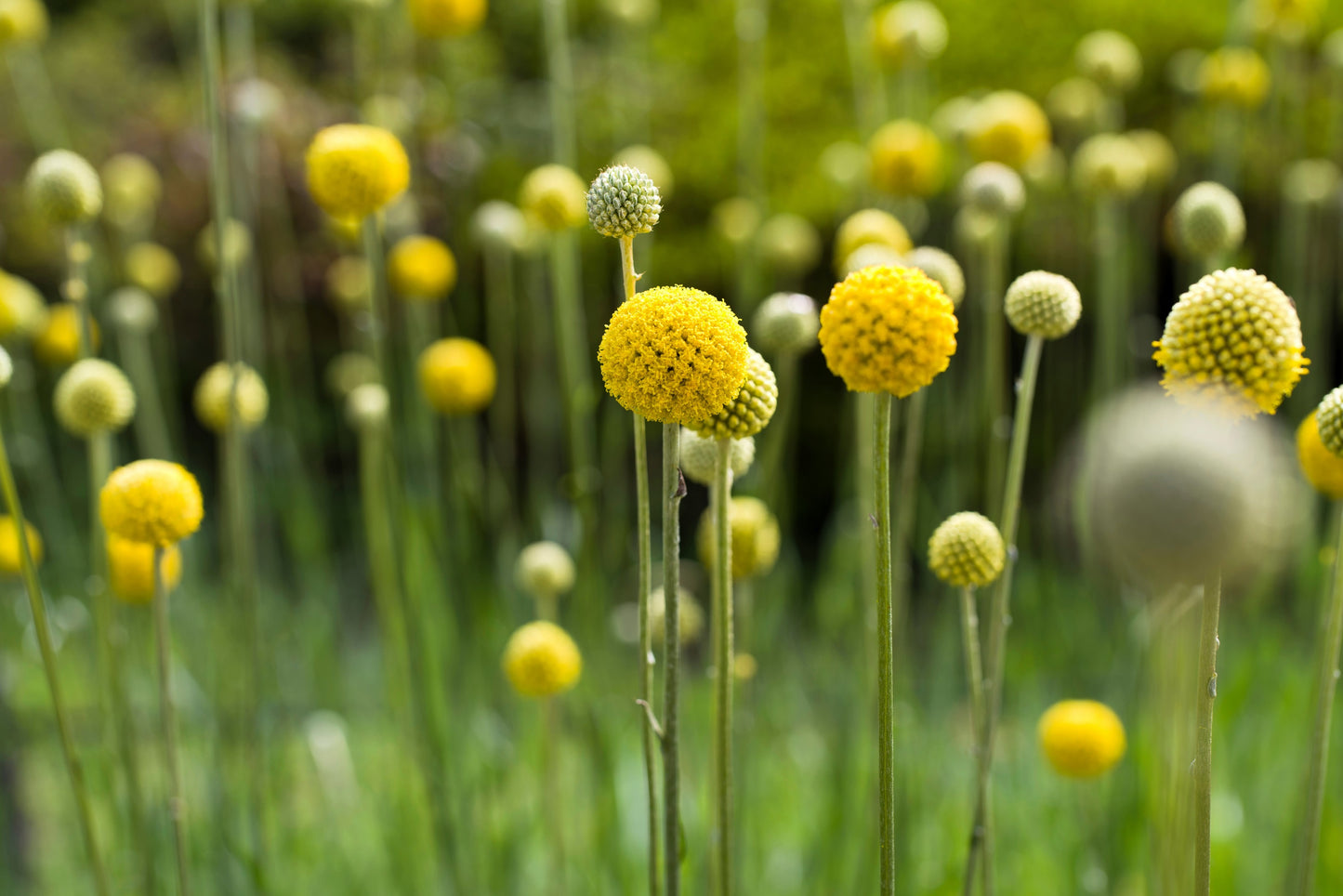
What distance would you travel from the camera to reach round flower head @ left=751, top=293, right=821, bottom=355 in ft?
5.52

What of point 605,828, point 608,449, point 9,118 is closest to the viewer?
point 605,828

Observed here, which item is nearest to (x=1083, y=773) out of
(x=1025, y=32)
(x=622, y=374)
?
(x=622, y=374)

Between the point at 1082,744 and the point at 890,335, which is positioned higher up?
the point at 890,335

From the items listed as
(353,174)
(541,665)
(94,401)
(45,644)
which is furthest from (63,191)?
(541,665)

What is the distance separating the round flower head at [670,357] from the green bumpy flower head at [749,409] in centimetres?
10

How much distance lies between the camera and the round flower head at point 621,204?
1097mm

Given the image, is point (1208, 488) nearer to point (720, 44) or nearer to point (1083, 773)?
point (1083, 773)

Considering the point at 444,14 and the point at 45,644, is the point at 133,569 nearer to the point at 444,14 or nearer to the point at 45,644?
the point at 45,644

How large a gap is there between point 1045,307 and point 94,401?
1.50 meters

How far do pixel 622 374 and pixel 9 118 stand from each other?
20.7 feet

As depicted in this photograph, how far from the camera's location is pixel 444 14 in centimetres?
250

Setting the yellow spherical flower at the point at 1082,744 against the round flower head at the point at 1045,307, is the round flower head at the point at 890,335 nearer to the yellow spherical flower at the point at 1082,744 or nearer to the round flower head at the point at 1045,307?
the round flower head at the point at 1045,307

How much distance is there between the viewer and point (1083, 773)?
1.70m

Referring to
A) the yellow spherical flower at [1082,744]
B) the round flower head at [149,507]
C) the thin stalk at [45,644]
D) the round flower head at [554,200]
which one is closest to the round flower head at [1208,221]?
the yellow spherical flower at [1082,744]
